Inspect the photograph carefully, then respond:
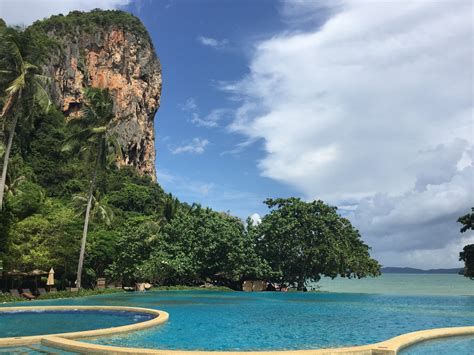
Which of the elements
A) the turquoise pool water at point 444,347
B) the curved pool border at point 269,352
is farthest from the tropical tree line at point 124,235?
the turquoise pool water at point 444,347

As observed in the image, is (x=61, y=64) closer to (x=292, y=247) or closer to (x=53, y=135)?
(x=53, y=135)

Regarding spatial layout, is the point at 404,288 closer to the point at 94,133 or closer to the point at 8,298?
the point at 94,133

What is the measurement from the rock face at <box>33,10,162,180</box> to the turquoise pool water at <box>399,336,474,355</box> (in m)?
86.4

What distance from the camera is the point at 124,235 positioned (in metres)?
36.8

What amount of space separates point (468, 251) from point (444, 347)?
1067 inches

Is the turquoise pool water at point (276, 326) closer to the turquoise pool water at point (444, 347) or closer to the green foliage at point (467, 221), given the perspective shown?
the turquoise pool water at point (444, 347)

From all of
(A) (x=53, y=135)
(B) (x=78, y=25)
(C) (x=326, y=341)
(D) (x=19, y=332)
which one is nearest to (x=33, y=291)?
(D) (x=19, y=332)

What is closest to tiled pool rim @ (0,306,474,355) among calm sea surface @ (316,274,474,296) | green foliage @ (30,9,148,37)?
calm sea surface @ (316,274,474,296)

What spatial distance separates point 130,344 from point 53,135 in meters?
68.3

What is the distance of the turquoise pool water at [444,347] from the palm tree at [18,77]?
22.2 m

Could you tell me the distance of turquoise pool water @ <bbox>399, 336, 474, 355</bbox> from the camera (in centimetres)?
1091

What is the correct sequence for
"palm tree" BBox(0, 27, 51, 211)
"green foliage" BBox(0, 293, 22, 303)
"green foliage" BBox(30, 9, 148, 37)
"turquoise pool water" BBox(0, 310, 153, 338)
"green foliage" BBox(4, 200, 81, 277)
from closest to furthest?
"turquoise pool water" BBox(0, 310, 153, 338) → "green foliage" BBox(0, 293, 22, 303) → "palm tree" BBox(0, 27, 51, 211) → "green foliage" BBox(4, 200, 81, 277) → "green foliage" BBox(30, 9, 148, 37)

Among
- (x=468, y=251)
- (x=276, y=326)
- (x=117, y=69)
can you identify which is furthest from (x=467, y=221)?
(x=117, y=69)

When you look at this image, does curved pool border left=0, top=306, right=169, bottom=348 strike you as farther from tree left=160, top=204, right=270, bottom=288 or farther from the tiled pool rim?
tree left=160, top=204, right=270, bottom=288
